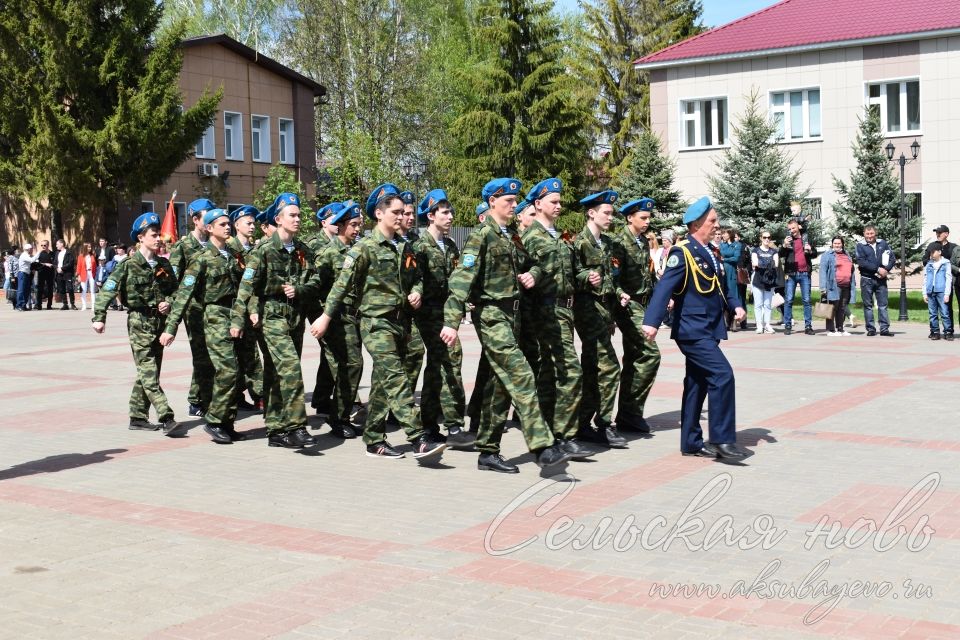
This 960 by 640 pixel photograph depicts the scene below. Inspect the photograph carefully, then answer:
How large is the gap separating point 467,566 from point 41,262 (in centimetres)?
2862

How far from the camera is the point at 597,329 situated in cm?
928

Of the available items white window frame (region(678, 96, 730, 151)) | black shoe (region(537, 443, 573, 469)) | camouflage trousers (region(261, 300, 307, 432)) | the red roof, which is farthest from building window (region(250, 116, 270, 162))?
black shoe (region(537, 443, 573, 469))

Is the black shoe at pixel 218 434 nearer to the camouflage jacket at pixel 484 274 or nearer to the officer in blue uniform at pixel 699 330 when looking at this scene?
the camouflage jacket at pixel 484 274

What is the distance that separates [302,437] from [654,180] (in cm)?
2545

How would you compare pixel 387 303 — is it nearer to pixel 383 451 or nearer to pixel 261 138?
pixel 383 451

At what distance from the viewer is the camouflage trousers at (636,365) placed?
32.0ft

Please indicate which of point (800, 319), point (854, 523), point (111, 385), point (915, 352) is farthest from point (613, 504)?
point (800, 319)

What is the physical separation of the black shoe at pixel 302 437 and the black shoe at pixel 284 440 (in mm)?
12

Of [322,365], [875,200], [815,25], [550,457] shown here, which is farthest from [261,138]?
[550,457]

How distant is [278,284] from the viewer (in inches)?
370

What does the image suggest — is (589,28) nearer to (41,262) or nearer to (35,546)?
(41,262)

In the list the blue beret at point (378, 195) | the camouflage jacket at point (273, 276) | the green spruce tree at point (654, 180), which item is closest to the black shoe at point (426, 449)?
the camouflage jacket at point (273, 276)

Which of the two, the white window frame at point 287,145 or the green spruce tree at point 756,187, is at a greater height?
the white window frame at point 287,145

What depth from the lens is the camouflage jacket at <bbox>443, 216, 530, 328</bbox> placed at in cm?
804
